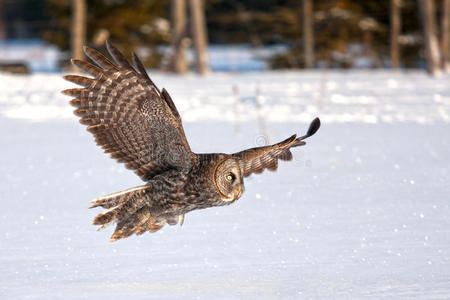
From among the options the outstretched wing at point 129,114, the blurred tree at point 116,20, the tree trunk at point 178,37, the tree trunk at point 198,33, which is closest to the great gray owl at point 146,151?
the outstretched wing at point 129,114

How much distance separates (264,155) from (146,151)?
0.85 metres

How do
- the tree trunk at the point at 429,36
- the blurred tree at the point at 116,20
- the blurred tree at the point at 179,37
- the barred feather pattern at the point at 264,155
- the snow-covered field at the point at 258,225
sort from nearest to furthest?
1. the snow-covered field at the point at 258,225
2. the barred feather pattern at the point at 264,155
3. the tree trunk at the point at 429,36
4. the blurred tree at the point at 179,37
5. the blurred tree at the point at 116,20

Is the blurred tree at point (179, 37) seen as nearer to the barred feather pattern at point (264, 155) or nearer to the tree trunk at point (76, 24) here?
the tree trunk at point (76, 24)

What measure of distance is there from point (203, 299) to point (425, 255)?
1605 mm

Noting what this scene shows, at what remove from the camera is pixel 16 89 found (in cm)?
1811

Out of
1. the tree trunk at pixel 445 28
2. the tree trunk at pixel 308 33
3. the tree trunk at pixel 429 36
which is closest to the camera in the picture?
the tree trunk at pixel 429 36

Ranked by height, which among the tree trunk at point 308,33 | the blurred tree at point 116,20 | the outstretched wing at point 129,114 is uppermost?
the outstretched wing at point 129,114

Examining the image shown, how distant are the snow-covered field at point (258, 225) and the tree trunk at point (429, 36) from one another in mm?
10269

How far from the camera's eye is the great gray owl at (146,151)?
5.05 m

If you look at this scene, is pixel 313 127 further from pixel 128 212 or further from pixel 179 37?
pixel 179 37

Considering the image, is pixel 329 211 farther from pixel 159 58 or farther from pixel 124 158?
pixel 159 58

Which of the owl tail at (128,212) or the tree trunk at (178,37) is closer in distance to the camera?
the owl tail at (128,212)

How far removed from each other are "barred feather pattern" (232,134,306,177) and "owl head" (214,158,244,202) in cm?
18

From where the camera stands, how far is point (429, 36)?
77.2ft
